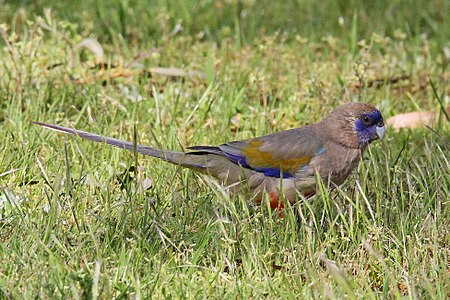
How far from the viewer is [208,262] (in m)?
3.67

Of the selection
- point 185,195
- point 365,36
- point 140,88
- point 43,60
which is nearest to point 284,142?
point 185,195

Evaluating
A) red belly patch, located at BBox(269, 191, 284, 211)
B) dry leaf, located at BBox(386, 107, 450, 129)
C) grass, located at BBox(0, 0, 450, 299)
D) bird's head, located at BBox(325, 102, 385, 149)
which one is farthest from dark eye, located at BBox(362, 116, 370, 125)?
dry leaf, located at BBox(386, 107, 450, 129)

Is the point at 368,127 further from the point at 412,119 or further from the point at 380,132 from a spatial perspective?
the point at 412,119

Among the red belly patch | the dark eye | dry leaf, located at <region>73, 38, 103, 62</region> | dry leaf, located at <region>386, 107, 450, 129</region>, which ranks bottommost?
the red belly patch

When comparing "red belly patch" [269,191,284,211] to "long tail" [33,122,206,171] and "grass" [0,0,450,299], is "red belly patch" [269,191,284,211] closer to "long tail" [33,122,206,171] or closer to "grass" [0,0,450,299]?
"grass" [0,0,450,299]

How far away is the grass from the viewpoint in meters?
3.45

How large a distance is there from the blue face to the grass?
16 centimetres

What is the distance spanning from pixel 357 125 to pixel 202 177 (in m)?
0.89

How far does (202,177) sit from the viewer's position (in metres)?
4.61

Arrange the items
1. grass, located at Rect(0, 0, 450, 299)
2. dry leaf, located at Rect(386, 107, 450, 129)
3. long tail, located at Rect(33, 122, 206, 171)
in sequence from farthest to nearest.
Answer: dry leaf, located at Rect(386, 107, 450, 129)
long tail, located at Rect(33, 122, 206, 171)
grass, located at Rect(0, 0, 450, 299)

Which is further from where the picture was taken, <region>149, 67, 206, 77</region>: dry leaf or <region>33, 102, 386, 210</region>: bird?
<region>149, 67, 206, 77</region>: dry leaf

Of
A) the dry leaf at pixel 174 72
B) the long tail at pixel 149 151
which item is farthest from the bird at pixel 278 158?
the dry leaf at pixel 174 72

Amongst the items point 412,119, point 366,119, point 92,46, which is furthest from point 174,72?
point 366,119

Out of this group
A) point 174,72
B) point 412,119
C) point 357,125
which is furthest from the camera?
point 174,72
